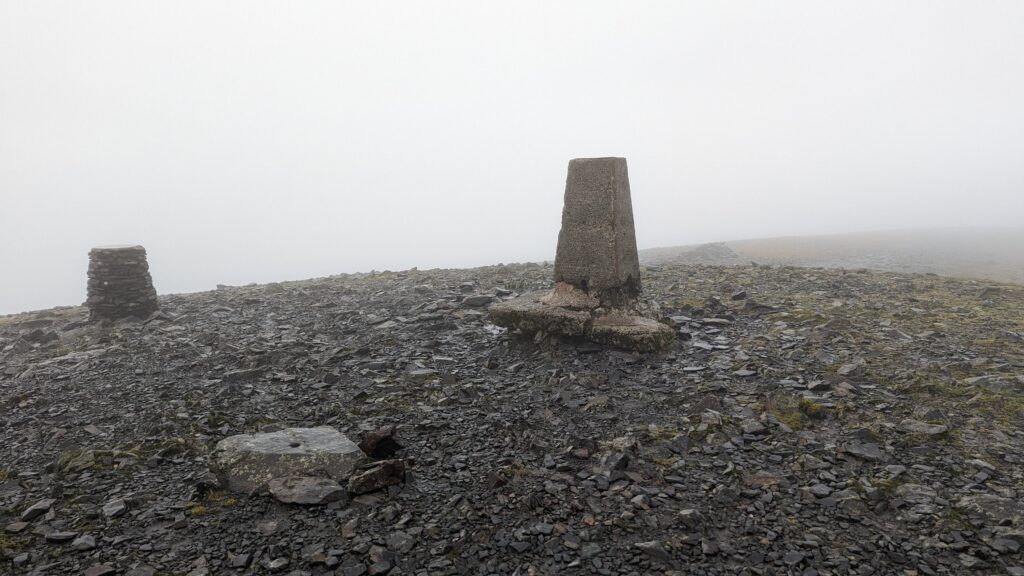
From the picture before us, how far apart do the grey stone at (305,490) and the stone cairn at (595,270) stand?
15.4 feet

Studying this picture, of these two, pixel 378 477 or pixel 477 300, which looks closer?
pixel 378 477

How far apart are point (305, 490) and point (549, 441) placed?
8.71 ft

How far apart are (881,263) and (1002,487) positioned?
2572 centimetres

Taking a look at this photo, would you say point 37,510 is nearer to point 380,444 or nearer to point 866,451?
point 380,444

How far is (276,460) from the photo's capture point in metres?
5.93

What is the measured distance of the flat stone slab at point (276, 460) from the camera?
581cm

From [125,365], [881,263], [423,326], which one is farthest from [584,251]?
[881,263]

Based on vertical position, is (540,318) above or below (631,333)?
above

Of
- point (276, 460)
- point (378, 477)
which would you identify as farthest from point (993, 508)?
point (276, 460)

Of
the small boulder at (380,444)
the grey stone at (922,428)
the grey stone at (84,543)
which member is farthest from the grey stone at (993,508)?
the grey stone at (84,543)

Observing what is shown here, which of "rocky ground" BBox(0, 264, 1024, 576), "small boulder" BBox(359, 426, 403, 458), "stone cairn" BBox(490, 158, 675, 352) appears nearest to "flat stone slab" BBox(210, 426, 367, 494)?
"small boulder" BBox(359, 426, 403, 458)

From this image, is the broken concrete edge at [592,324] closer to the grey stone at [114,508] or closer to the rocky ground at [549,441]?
the rocky ground at [549,441]

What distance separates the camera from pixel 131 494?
18.9 feet

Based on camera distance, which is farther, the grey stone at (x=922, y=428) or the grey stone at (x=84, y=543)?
the grey stone at (x=922, y=428)
